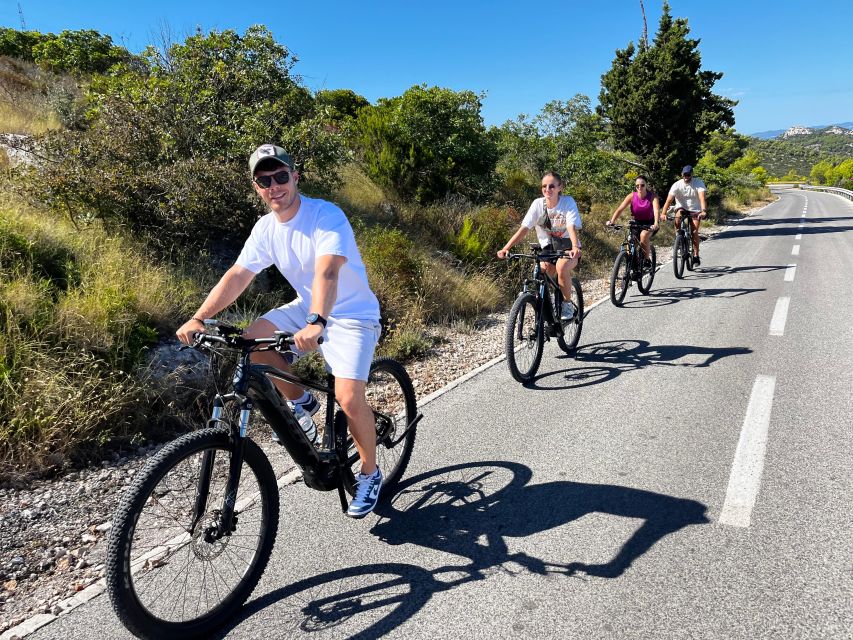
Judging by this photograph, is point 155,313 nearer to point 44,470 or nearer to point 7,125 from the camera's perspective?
point 44,470

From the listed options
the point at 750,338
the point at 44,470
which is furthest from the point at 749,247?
the point at 44,470

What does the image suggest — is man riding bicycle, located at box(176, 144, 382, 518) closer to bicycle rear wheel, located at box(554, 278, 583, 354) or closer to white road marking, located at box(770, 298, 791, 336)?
bicycle rear wheel, located at box(554, 278, 583, 354)

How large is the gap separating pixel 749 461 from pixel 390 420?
261cm

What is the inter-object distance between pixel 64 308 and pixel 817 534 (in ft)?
19.0

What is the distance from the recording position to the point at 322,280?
2.77m

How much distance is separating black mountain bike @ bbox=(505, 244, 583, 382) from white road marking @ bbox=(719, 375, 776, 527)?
81.9 inches

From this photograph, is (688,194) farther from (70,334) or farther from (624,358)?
(70,334)

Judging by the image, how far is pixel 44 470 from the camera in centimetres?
383

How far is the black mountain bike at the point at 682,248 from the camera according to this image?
11.4 metres

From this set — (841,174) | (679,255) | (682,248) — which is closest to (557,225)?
(679,255)

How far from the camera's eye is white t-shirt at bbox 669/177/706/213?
11633 millimetres

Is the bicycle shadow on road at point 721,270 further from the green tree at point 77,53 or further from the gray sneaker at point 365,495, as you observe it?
the green tree at point 77,53

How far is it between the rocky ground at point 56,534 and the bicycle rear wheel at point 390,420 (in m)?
0.91

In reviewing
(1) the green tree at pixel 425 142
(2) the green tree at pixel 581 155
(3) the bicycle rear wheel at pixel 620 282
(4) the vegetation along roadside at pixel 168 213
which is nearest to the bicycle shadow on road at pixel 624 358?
(4) the vegetation along roadside at pixel 168 213
